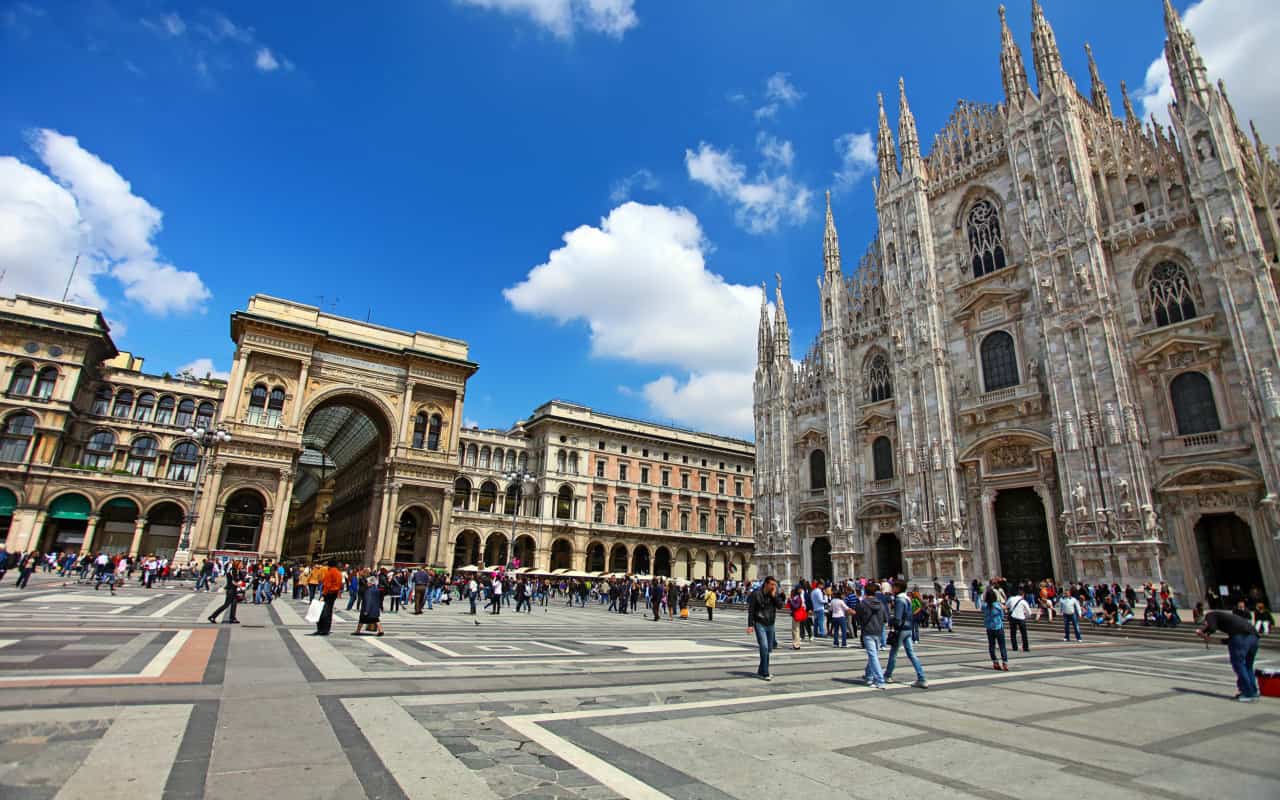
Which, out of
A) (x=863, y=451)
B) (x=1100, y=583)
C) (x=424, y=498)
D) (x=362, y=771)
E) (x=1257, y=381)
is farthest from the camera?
(x=424, y=498)

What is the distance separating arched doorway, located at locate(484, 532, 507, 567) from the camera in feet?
174

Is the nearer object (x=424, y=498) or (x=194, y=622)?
(x=194, y=622)

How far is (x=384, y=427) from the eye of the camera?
149 ft

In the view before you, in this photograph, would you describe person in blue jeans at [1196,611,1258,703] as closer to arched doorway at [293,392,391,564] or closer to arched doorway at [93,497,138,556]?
arched doorway at [293,392,391,564]

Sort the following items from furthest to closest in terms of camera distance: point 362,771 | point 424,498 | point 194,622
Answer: point 424,498, point 194,622, point 362,771

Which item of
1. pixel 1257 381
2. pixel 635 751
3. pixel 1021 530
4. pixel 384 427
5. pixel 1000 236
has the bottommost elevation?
pixel 635 751

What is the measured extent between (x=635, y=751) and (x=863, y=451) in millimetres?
31976

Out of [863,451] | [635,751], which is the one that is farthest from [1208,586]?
[635,751]

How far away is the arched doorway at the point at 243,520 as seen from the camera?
39.3 metres

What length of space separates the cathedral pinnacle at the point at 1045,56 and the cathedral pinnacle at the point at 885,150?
7.88m

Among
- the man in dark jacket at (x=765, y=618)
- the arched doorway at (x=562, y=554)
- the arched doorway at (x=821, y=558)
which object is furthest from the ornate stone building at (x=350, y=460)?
the man in dark jacket at (x=765, y=618)

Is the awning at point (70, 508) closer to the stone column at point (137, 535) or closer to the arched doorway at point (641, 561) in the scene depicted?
the stone column at point (137, 535)

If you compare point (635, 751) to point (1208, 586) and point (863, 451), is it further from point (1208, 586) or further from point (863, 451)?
point (863, 451)

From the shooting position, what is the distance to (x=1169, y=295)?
79.8 feet
